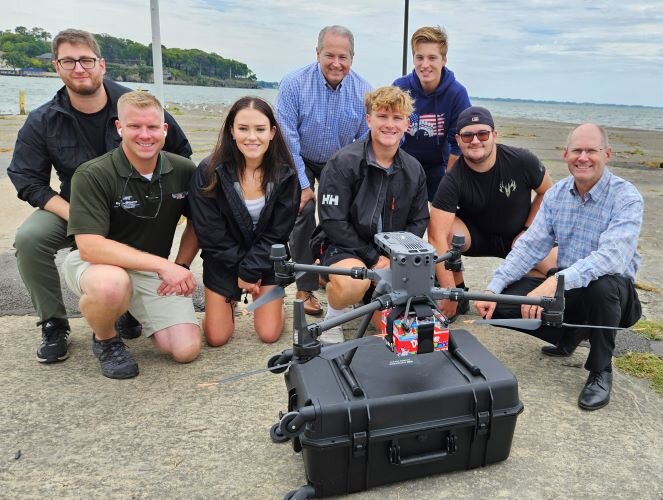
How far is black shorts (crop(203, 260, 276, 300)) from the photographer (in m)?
3.94

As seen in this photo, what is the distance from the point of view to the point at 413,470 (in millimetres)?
2486

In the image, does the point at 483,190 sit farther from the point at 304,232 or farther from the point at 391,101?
the point at 304,232

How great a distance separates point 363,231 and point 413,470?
5.99 ft

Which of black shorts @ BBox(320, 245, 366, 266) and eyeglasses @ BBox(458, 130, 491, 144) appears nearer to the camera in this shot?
black shorts @ BBox(320, 245, 366, 266)

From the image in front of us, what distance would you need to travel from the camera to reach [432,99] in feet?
16.5

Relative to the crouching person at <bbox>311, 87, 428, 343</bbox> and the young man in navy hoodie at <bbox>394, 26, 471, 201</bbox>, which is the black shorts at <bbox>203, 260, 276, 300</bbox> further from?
the young man in navy hoodie at <bbox>394, 26, 471, 201</bbox>

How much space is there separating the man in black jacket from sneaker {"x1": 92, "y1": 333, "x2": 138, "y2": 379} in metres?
0.29

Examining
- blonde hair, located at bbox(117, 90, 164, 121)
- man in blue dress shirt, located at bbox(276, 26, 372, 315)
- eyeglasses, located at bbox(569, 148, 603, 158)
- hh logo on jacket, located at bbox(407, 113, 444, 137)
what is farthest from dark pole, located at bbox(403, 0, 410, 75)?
blonde hair, located at bbox(117, 90, 164, 121)

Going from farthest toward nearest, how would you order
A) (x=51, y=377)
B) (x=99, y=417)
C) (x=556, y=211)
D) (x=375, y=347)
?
(x=556, y=211), (x=51, y=377), (x=99, y=417), (x=375, y=347)

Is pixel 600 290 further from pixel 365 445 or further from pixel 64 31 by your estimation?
pixel 64 31

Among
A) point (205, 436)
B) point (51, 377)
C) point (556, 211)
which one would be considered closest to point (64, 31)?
point (51, 377)

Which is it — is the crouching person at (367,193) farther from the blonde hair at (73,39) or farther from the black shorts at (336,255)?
the blonde hair at (73,39)

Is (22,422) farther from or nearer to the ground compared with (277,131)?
nearer to the ground

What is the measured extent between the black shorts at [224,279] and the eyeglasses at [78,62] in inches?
59.4
